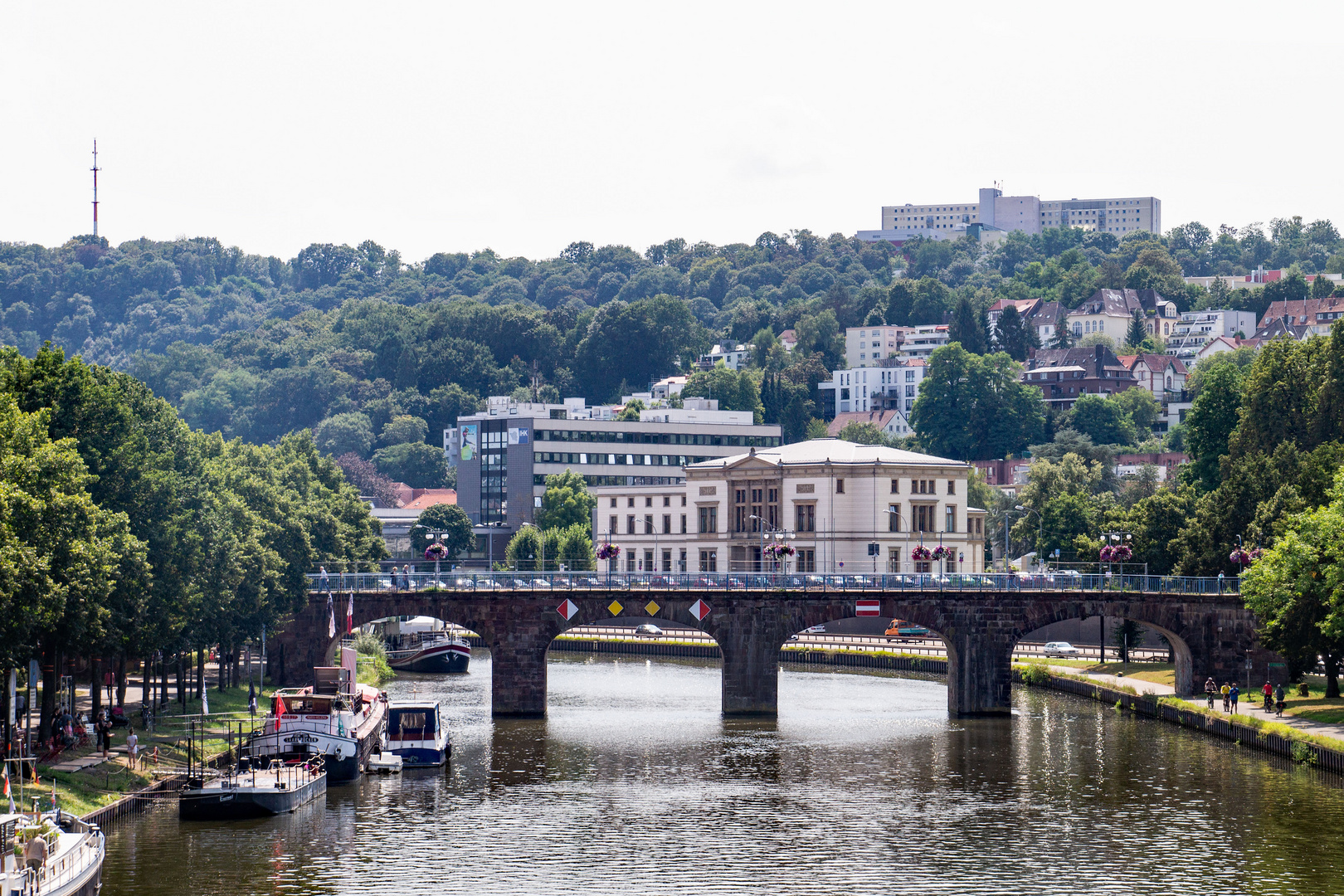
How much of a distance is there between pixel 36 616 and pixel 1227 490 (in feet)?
290

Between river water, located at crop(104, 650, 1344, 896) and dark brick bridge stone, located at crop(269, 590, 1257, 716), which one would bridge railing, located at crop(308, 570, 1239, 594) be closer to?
dark brick bridge stone, located at crop(269, 590, 1257, 716)

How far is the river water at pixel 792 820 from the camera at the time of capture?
70.6 metres

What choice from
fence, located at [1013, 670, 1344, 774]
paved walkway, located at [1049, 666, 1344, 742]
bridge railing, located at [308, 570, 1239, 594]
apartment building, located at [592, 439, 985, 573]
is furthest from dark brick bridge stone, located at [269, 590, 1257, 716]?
apartment building, located at [592, 439, 985, 573]

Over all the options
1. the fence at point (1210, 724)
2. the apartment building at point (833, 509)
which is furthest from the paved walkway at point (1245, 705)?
the apartment building at point (833, 509)

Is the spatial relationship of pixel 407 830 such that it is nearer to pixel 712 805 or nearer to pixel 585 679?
pixel 712 805

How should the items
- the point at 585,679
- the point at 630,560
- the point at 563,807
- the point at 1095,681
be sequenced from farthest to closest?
1. the point at 630,560
2. the point at 585,679
3. the point at 1095,681
4. the point at 563,807

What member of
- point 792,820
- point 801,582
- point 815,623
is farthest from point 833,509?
point 792,820

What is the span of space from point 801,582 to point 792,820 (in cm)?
4299

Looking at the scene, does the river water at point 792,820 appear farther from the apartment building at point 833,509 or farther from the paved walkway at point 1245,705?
the apartment building at point 833,509

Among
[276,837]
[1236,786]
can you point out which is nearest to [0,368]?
[276,837]

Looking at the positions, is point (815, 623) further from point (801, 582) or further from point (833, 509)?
point (833, 509)

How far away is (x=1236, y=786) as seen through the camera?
89.9m

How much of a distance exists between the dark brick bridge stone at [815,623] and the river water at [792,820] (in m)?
3.83

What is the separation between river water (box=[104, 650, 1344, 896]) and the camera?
70625 millimetres
